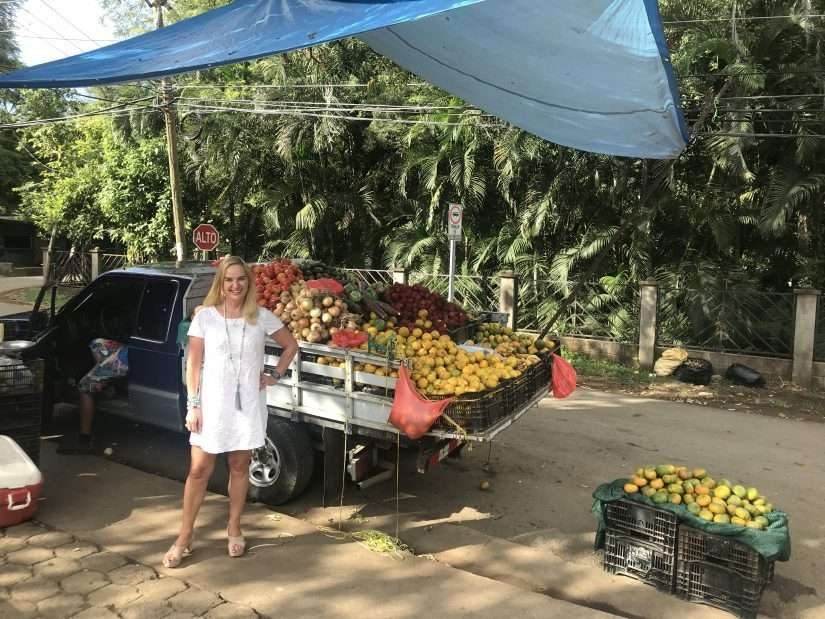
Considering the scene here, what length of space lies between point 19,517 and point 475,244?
12373 mm

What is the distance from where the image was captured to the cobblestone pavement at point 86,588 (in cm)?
322

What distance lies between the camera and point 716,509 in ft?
12.1

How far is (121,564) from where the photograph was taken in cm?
371

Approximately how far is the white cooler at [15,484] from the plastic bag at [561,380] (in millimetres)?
3781

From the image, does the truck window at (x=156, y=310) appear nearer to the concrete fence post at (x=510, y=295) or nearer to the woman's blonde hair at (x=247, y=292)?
the woman's blonde hair at (x=247, y=292)

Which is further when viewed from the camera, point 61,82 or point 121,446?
point 121,446

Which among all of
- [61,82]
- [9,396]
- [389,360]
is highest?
[61,82]

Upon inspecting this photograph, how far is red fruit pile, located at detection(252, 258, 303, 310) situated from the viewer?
5.15 m

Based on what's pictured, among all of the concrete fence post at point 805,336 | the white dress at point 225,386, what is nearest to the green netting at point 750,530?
the white dress at point 225,386

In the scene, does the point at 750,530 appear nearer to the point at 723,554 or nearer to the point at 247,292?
the point at 723,554

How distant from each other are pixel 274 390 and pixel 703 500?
2.96 metres

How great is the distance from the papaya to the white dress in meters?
2.66

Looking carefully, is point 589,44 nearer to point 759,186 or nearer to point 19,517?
point 19,517

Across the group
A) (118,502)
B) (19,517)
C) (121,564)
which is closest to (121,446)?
(118,502)
